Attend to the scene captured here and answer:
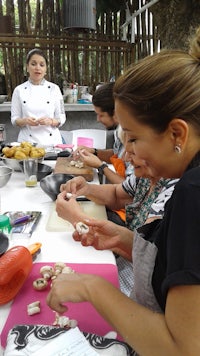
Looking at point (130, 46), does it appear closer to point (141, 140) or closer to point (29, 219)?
point (29, 219)

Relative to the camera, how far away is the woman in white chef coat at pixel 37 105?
363 cm

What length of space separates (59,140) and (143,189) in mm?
2319

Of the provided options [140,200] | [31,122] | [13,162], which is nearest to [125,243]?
[140,200]

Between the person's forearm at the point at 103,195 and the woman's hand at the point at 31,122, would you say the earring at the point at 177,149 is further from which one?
the woman's hand at the point at 31,122

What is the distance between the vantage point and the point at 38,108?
12.6 feet

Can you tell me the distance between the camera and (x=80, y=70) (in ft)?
18.0

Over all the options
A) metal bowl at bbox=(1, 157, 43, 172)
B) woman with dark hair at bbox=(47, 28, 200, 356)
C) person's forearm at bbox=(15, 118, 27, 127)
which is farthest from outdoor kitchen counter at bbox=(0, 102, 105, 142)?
woman with dark hair at bbox=(47, 28, 200, 356)

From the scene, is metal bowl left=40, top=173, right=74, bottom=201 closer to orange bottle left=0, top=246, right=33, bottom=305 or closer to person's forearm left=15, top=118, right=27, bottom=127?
orange bottle left=0, top=246, right=33, bottom=305

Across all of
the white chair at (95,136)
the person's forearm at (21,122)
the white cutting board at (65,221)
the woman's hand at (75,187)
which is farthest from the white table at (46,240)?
the white chair at (95,136)

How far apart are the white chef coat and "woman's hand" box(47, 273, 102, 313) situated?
2.91 meters

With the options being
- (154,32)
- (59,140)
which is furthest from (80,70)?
(59,140)

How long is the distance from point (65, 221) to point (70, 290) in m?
0.68

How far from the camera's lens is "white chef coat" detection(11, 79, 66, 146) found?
12.2 ft

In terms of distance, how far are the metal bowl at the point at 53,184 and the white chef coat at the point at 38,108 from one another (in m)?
1.84
